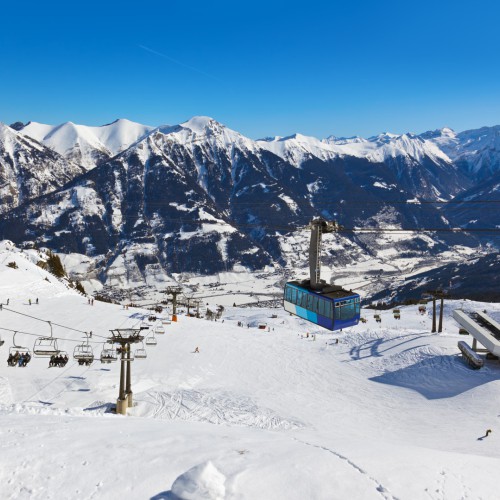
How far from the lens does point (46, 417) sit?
1011 inches

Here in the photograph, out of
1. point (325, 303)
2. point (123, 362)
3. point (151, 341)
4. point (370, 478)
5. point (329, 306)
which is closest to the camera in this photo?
point (370, 478)

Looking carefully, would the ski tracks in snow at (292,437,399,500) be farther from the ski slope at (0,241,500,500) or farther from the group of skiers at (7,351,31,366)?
the group of skiers at (7,351,31,366)

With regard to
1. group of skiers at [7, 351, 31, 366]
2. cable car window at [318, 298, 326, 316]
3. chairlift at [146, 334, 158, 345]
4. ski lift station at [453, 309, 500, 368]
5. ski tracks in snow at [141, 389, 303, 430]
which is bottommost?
ski tracks in snow at [141, 389, 303, 430]

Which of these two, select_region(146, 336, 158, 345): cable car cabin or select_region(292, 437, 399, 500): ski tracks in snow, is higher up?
select_region(292, 437, 399, 500): ski tracks in snow

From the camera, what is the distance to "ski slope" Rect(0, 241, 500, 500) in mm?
18125

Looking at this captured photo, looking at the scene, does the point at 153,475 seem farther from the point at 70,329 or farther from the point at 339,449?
the point at 70,329

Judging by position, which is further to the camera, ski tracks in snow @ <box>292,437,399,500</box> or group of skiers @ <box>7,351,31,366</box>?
group of skiers @ <box>7,351,31,366</box>

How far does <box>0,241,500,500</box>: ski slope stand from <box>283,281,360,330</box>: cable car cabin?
6.27 metres

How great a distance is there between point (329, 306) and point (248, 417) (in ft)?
53.9

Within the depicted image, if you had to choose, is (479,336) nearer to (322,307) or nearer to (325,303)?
(322,307)

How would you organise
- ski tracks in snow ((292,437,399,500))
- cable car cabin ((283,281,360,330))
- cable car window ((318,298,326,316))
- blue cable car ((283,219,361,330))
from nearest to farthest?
ski tracks in snow ((292,437,399,500)) → blue cable car ((283,219,361,330)) → cable car cabin ((283,281,360,330)) → cable car window ((318,298,326,316))

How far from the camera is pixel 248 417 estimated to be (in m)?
35.5

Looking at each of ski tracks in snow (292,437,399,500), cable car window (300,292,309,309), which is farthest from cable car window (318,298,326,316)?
ski tracks in snow (292,437,399,500)

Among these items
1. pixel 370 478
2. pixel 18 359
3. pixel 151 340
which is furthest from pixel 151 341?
pixel 370 478
